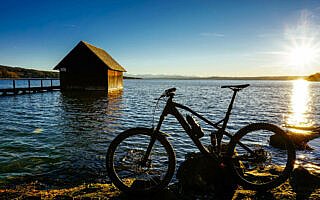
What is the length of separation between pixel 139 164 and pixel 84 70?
134 ft

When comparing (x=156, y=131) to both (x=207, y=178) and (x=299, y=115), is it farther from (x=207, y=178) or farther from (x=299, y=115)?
(x=299, y=115)

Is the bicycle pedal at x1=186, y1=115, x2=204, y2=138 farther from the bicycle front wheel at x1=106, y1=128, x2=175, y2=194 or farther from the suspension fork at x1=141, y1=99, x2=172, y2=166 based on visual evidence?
the bicycle front wheel at x1=106, y1=128, x2=175, y2=194

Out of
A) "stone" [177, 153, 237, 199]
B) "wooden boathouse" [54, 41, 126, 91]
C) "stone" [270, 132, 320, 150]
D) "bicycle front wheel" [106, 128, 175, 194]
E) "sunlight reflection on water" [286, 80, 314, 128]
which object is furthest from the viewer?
"wooden boathouse" [54, 41, 126, 91]

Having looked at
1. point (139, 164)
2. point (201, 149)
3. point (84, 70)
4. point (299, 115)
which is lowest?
point (299, 115)

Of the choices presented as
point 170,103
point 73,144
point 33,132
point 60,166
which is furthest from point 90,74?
point 170,103

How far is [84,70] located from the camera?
139 ft

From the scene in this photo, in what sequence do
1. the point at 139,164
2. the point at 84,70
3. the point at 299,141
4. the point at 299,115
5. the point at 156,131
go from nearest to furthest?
the point at 156,131 < the point at 139,164 < the point at 299,141 < the point at 299,115 < the point at 84,70

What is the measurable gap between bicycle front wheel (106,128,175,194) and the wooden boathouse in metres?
32.5

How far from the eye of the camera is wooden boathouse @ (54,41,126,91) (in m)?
41.7

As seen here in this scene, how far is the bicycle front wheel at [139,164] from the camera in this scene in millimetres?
4207

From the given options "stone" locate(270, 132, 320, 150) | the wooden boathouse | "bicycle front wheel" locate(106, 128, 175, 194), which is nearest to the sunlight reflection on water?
"stone" locate(270, 132, 320, 150)

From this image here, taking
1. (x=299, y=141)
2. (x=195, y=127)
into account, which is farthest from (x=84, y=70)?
(x=195, y=127)

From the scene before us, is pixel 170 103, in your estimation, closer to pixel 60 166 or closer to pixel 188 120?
pixel 188 120

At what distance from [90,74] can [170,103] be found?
133ft
